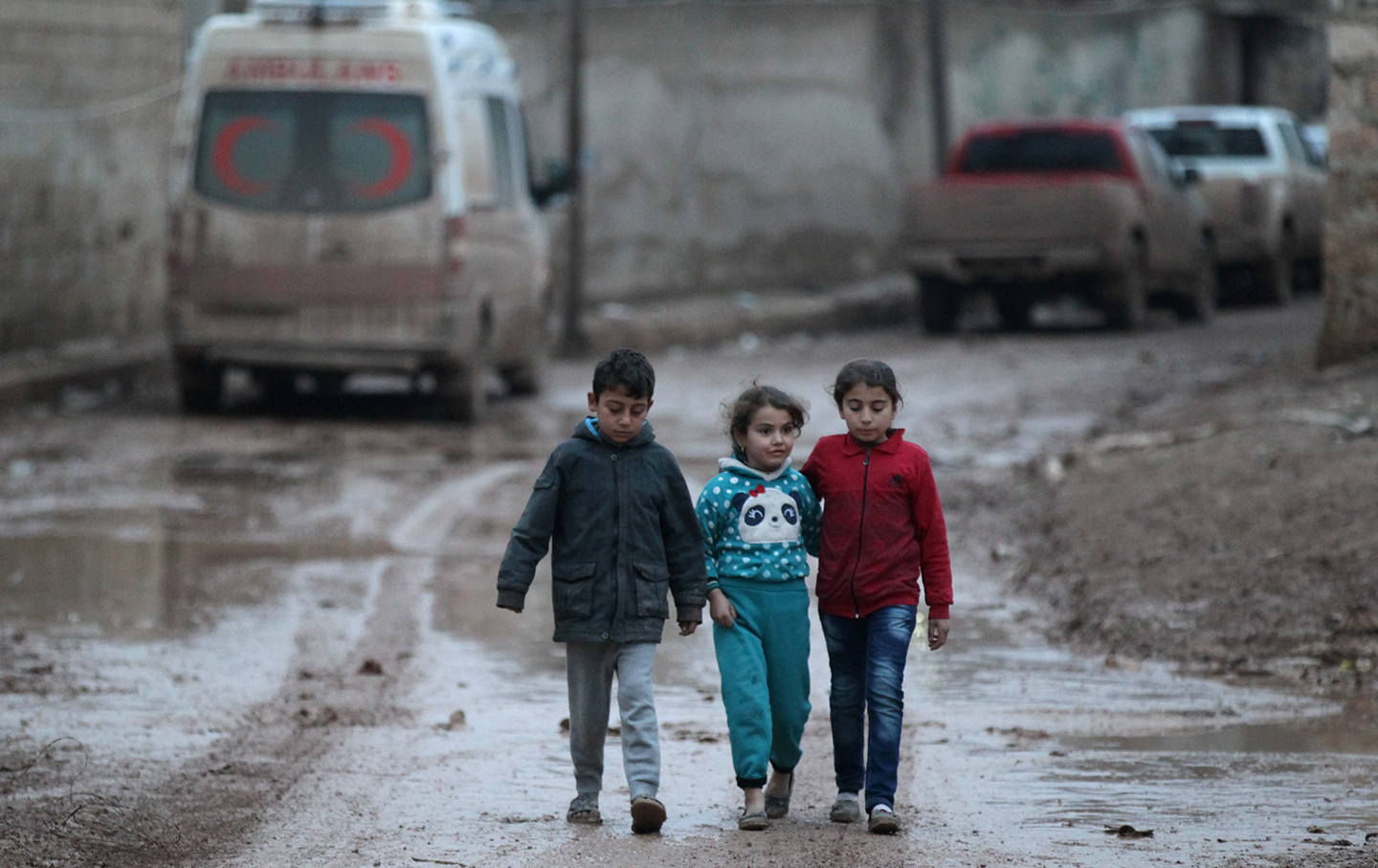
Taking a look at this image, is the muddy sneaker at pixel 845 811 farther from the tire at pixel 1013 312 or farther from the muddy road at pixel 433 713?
the tire at pixel 1013 312

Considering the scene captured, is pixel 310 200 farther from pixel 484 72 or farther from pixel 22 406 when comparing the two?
pixel 22 406

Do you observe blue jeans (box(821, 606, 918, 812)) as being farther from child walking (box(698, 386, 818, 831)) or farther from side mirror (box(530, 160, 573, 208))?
side mirror (box(530, 160, 573, 208))

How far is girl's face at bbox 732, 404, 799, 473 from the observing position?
481 centimetres

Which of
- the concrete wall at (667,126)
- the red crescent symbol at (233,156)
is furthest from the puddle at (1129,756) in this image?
the concrete wall at (667,126)

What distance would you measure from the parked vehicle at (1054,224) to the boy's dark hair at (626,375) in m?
13.3

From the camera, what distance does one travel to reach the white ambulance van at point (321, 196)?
12.6 m

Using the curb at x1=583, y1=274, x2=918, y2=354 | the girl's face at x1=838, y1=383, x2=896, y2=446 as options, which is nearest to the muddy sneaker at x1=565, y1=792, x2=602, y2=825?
the girl's face at x1=838, y1=383, x2=896, y2=446

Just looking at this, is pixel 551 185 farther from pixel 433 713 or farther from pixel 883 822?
pixel 883 822

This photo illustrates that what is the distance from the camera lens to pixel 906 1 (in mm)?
23344

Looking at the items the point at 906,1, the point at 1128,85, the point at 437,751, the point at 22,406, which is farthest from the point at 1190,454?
the point at 1128,85

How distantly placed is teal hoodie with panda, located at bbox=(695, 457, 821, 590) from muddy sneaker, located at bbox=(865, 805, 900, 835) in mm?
584

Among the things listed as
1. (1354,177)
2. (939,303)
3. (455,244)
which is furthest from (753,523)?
(939,303)

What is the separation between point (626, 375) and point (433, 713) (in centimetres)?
172

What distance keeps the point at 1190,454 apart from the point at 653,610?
5213 mm
